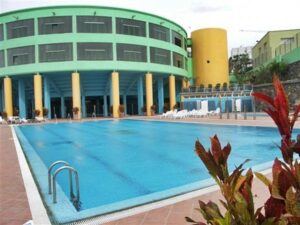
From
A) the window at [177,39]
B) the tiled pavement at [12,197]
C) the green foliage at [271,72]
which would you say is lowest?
the tiled pavement at [12,197]

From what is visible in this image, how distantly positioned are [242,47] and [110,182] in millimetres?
98986

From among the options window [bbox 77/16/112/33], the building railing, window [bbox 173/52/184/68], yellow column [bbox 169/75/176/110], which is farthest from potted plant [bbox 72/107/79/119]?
window [bbox 173/52/184/68]

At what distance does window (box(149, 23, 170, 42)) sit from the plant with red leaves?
38285mm

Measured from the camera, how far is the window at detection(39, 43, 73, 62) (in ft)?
113

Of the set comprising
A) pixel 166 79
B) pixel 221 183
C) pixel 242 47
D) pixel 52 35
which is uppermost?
pixel 242 47

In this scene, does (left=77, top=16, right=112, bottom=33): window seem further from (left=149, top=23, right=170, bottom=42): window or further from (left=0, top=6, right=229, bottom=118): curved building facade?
(left=149, top=23, right=170, bottom=42): window

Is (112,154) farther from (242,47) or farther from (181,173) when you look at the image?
(242,47)

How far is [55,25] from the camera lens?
Result: 115 feet

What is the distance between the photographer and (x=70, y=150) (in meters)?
12.6

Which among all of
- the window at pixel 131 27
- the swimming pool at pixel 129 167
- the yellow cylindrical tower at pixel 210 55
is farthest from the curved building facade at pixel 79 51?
the swimming pool at pixel 129 167

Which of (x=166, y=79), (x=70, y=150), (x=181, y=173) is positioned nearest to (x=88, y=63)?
(x=166, y=79)

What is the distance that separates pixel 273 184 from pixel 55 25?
118 ft

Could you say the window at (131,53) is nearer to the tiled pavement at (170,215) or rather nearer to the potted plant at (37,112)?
the potted plant at (37,112)

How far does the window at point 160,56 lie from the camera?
38688mm
